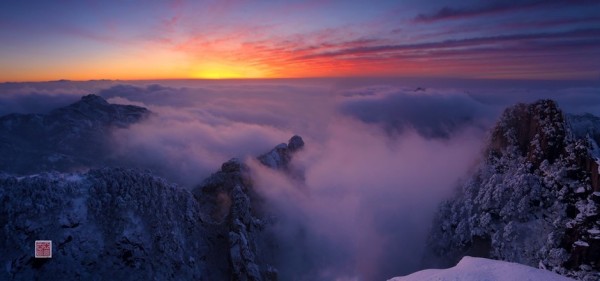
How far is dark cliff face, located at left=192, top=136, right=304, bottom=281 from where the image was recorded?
6319cm

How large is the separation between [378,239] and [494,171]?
1867 inches

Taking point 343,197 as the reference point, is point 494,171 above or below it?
above

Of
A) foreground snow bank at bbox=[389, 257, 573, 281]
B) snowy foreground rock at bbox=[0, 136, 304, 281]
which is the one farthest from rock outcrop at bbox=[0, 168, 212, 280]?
foreground snow bank at bbox=[389, 257, 573, 281]

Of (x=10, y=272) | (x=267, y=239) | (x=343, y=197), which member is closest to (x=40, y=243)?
(x=10, y=272)

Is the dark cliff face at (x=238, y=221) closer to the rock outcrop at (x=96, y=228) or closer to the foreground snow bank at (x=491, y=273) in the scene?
the rock outcrop at (x=96, y=228)

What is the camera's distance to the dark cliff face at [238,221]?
2488 inches

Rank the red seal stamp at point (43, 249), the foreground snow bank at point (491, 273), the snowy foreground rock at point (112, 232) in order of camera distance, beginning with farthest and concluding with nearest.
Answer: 1. the snowy foreground rock at point (112, 232)
2. the red seal stamp at point (43, 249)
3. the foreground snow bank at point (491, 273)

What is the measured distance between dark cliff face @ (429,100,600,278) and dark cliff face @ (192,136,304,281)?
42.3m

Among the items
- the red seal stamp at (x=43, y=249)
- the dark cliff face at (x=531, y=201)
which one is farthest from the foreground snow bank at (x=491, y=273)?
the red seal stamp at (x=43, y=249)

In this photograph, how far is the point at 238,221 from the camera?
68.2 m

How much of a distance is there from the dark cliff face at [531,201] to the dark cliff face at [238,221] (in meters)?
42.3

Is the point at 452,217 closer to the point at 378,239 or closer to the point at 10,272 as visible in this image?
the point at 378,239

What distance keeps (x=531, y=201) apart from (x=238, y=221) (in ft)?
183

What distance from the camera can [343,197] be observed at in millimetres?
147125
